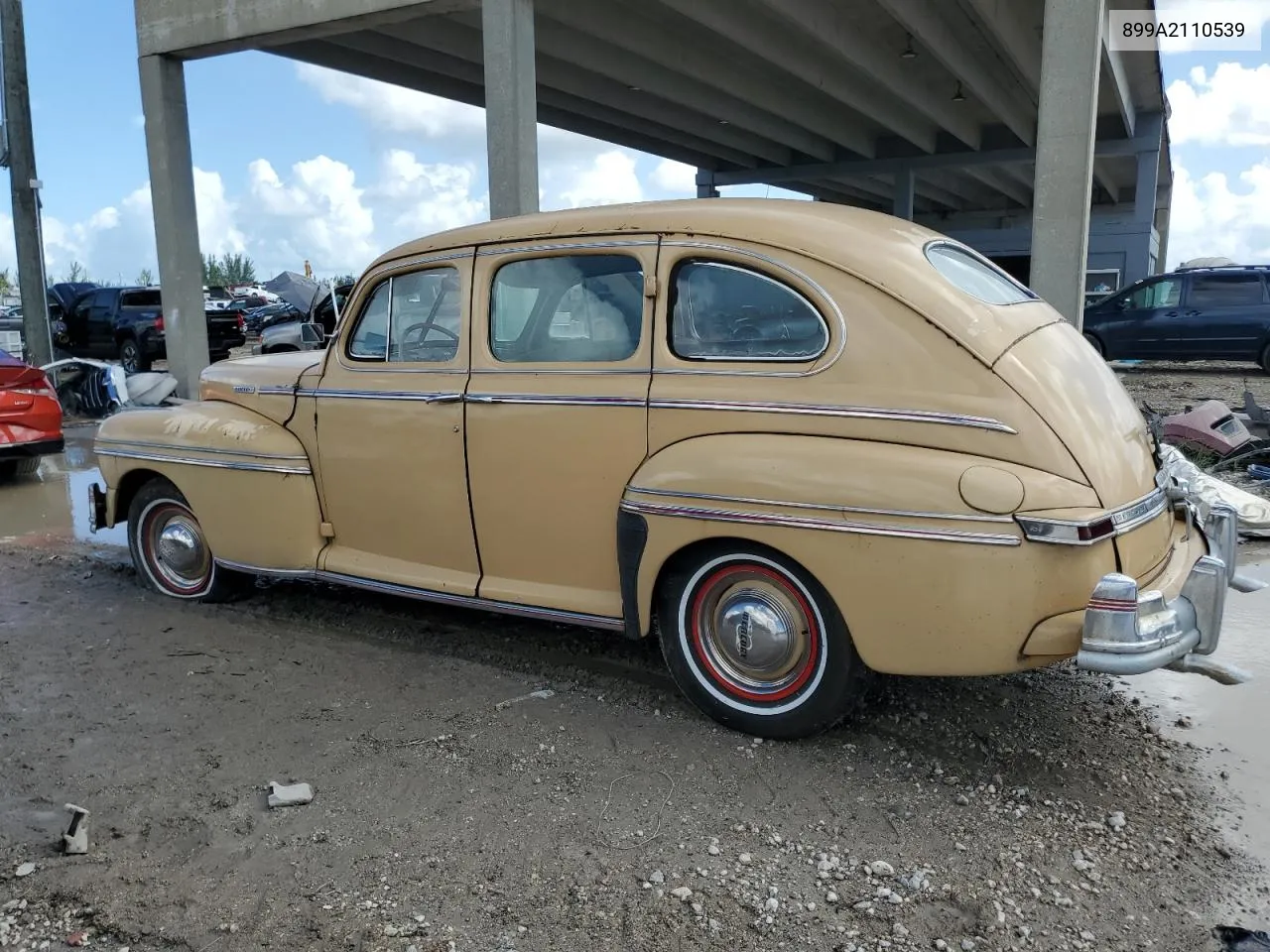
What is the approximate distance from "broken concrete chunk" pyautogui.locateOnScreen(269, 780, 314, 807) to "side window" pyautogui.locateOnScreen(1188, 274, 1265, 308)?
51.6ft

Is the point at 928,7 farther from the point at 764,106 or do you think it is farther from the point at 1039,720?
the point at 1039,720

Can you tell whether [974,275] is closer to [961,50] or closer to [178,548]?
[178,548]

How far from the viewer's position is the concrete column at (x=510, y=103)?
958cm

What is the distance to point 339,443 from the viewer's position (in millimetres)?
4543

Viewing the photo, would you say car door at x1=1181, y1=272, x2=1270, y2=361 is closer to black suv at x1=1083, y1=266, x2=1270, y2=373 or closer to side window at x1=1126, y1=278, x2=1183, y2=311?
black suv at x1=1083, y1=266, x2=1270, y2=373

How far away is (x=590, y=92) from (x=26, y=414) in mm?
11321

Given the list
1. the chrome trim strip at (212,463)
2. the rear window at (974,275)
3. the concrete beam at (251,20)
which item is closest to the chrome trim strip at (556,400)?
the chrome trim strip at (212,463)

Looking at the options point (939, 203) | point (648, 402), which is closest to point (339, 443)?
point (648, 402)

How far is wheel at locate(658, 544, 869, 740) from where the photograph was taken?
339 centimetres

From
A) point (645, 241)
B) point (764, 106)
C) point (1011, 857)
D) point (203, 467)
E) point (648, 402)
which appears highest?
point (764, 106)

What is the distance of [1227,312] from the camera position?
1480 cm

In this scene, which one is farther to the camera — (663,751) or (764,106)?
(764,106)

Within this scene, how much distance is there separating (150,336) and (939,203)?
28707 mm

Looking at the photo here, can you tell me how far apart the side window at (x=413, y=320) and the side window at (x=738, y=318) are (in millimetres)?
1089
